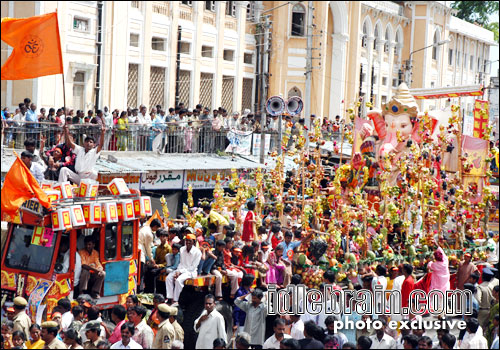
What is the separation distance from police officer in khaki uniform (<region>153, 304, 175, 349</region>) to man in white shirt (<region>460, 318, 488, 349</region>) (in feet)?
11.6

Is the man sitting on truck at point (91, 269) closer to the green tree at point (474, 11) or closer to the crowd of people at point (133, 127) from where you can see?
the crowd of people at point (133, 127)

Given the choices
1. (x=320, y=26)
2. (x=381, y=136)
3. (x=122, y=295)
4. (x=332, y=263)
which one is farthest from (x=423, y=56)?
(x=122, y=295)

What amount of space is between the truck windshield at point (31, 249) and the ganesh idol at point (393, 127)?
11121mm

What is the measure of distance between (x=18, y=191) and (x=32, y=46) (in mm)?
3126

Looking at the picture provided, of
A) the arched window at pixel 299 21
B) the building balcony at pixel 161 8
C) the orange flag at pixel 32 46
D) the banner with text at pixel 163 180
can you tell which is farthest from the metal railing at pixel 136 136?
the arched window at pixel 299 21

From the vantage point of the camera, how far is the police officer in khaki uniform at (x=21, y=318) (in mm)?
10163

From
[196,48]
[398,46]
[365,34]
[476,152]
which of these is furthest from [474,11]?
[476,152]

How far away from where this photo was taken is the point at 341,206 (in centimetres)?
1603

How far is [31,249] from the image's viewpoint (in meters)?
11.1

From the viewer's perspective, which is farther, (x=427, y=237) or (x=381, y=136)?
(x=381, y=136)

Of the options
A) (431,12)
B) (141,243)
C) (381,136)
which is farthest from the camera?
(431,12)

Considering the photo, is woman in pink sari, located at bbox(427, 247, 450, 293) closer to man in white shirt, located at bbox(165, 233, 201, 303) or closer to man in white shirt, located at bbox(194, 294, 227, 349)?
man in white shirt, located at bbox(165, 233, 201, 303)

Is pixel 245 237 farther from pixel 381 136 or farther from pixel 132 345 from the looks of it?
pixel 381 136

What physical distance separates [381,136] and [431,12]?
28.5m
